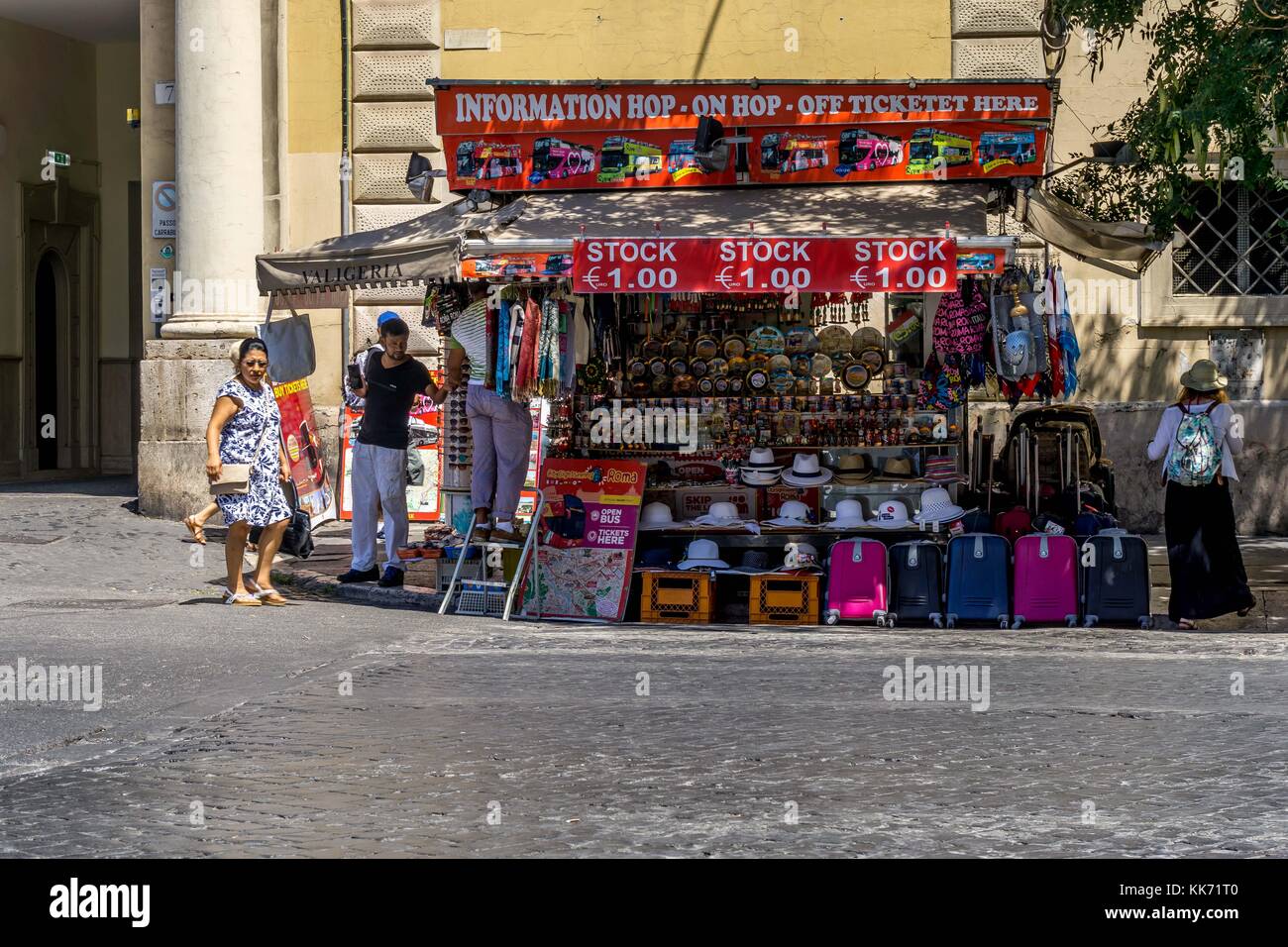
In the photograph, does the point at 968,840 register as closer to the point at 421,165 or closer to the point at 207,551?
the point at 421,165

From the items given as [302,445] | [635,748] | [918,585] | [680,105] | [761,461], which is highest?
[680,105]

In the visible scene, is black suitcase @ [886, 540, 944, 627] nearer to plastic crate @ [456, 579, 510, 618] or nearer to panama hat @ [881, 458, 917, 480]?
panama hat @ [881, 458, 917, 480]

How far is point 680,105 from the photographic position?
1297cm

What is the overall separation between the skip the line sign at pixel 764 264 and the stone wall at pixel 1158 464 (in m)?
6.12

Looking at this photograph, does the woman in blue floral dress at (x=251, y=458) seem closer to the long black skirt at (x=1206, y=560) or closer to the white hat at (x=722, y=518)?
the white hat at (x=722, y=518)

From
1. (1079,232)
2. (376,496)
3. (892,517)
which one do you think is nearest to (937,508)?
(892,517)

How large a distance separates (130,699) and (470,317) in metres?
4.88

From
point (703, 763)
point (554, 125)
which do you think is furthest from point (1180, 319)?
point (703, 763)

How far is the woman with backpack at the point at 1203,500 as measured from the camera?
11898mm

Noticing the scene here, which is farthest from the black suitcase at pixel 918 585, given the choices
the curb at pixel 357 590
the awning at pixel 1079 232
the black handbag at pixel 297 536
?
the black handbag at pixel 297 536

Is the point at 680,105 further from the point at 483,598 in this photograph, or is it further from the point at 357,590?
the point at 357,590

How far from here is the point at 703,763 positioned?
22.8 feet

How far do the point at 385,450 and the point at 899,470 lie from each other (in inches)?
156

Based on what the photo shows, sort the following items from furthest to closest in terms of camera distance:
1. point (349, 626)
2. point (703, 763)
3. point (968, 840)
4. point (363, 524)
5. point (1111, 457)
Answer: point (1111, 457) → point (363, 524) → point (349, 626) → point (703, 763) → point (968, 840)
